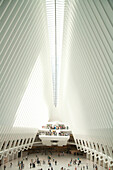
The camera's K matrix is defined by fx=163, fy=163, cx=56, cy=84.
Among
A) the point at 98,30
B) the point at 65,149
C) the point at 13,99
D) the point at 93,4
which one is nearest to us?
the point at 93,4

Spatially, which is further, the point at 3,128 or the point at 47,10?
the point at 3,128

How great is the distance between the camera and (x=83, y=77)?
13086mm

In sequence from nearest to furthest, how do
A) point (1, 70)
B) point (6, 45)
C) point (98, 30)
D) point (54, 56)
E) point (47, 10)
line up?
point (98, 30) < point (6, 45) < point (1, 70) < point (47, 10) < point (54, 56)

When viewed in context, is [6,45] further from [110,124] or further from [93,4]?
[110,124]

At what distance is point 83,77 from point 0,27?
24.9ft

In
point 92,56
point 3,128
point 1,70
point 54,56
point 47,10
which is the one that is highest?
point 54,56

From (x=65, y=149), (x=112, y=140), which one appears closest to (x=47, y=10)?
(x=112, y=140)

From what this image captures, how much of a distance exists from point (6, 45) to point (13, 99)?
243 inches

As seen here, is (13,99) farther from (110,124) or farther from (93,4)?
(93,4)

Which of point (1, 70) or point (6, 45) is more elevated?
point (6, 45)

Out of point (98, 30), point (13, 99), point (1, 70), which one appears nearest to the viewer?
point (98, 30)

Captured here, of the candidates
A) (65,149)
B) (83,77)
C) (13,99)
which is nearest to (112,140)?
(83,77)

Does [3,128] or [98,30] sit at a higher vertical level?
[98,30]

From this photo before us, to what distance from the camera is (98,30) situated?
818 centimetres
